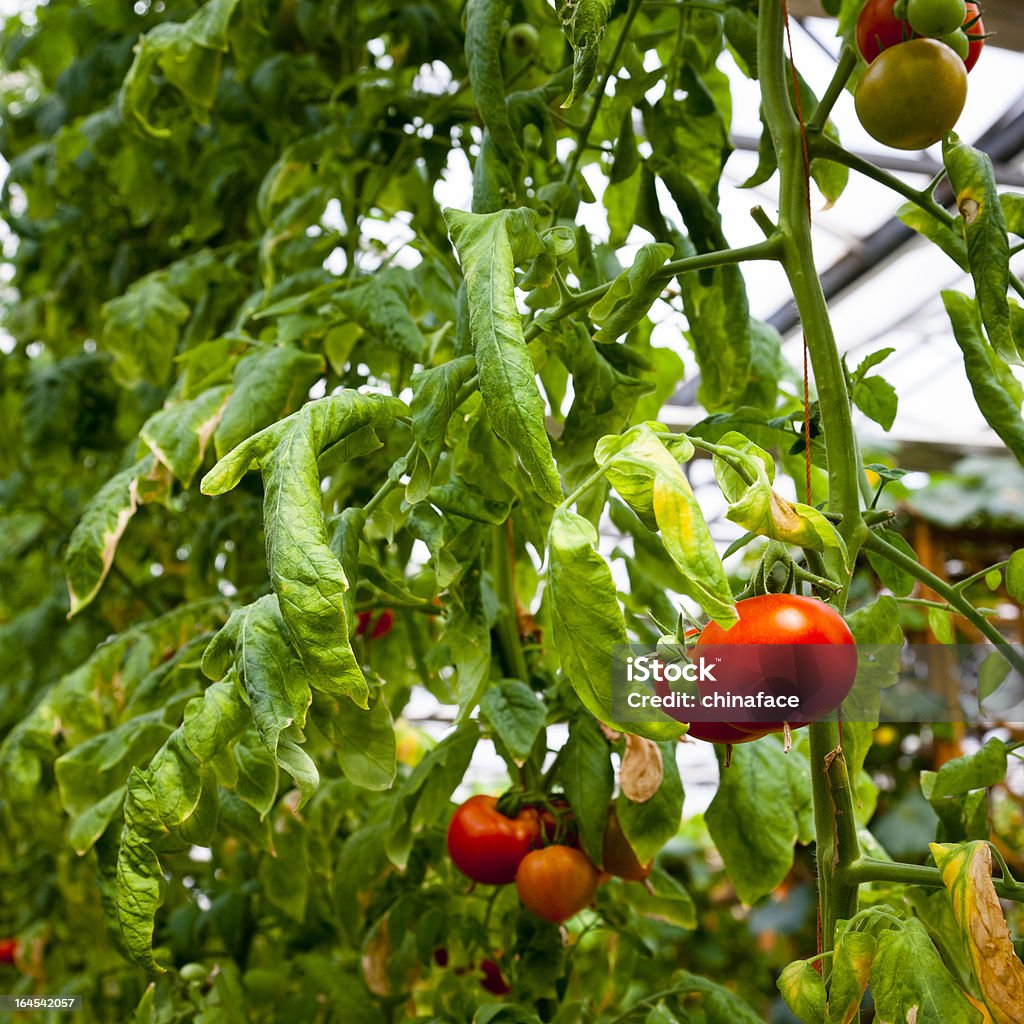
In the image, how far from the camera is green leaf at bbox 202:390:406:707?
1.78 ft

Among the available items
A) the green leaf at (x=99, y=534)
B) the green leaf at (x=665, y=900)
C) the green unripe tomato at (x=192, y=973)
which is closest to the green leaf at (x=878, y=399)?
the green leaf at (x=665, y=900)

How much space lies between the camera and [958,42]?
703 millimetres

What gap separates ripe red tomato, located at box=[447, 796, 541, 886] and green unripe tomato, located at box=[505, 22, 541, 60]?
27.5 inches

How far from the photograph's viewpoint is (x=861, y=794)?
1.01 m

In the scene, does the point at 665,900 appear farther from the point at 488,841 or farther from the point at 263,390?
the point at 263,390

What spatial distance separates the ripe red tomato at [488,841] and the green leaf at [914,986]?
399mm

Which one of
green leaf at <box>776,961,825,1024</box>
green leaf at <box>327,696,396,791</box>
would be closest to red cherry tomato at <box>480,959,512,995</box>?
green leaf at <box>327,696,396,791</box>

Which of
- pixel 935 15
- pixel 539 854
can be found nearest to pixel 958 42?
pixel 935 15

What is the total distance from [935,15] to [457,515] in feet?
1.37

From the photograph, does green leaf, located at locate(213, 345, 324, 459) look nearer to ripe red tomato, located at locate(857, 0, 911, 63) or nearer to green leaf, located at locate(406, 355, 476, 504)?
green leaf, located at locate(406, 355, 476, 504)

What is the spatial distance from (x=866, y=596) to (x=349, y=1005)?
9.18 ft

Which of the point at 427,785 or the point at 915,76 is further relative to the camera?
the point at 427,785

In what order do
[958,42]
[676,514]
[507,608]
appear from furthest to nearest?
[507,608] → [958,42] → [676,514]

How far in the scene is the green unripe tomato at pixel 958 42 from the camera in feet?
2.28
